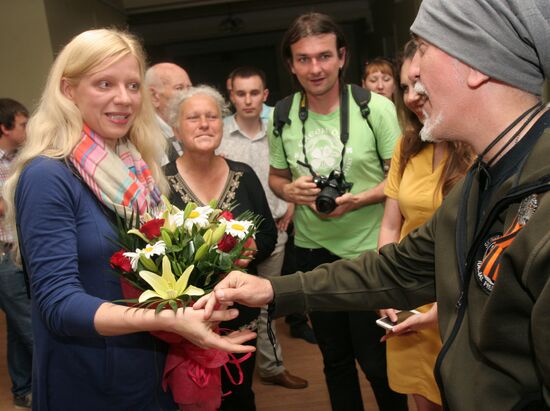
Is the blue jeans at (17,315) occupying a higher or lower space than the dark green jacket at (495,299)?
lower

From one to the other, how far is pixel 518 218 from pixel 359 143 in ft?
4.76

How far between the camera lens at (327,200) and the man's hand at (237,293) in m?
0.83

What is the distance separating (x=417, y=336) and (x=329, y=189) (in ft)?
2.16

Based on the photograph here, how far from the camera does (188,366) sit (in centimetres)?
149

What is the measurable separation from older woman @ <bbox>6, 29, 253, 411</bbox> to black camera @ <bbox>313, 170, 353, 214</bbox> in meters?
0.83

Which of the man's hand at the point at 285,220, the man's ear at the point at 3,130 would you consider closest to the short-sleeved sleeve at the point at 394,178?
the man's hand at the point at 285,220

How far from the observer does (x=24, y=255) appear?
1438 millimetres

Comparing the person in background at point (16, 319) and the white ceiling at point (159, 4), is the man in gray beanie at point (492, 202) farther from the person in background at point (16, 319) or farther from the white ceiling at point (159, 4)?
the white ceiling at point (159, 4)

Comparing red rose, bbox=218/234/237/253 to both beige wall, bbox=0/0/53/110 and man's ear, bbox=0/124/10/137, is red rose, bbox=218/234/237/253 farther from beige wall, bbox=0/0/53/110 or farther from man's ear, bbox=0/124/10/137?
beige wall, bbox=0/0/53/110

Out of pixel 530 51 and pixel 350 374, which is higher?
pixel 530 51

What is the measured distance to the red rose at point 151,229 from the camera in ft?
4.61

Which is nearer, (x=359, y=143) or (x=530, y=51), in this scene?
(x=530, y=51)

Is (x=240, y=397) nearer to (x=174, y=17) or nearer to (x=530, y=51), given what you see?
(x=530, y=51)

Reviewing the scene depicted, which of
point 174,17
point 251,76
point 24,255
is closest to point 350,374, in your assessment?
point 24,255
